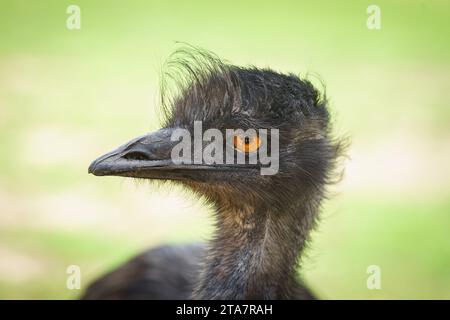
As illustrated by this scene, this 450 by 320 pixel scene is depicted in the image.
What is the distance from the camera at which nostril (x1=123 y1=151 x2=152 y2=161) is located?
3.17 meters

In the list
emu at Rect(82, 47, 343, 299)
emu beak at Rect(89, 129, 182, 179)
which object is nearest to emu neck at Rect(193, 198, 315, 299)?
emu at Rect(82, 47, 343, 299)

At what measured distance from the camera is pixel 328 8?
8430 millimetres

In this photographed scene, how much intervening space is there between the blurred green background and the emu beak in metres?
2.16

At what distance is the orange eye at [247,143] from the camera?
10.9 ft

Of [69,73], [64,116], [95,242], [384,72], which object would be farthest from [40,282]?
[384,72]

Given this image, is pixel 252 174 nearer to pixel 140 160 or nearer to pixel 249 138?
pixel 249 138

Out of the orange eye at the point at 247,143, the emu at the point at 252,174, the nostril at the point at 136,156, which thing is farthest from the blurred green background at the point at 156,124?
the nostril at the point at 136,156

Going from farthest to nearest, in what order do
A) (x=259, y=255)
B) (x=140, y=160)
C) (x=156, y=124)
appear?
(x=156, y=124)
(x=259, y=255)
(x=140, y=160)

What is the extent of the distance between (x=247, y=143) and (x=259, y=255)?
486mm

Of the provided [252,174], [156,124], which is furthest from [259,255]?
[156,124]

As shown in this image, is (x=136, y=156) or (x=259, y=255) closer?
(x=136, y=156)

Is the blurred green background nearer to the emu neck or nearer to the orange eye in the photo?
the emu neck

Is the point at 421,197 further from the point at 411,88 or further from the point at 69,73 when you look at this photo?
the point at 69,73

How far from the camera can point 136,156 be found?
3182 mm
